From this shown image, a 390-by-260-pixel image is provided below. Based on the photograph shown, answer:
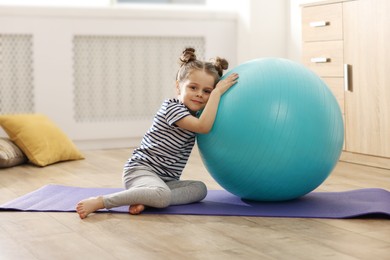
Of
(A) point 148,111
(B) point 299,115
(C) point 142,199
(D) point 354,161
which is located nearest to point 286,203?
(B) point 299,115

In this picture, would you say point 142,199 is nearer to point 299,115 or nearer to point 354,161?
point 299,115

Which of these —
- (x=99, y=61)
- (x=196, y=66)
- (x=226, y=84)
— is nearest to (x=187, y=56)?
(x=196, y=66)

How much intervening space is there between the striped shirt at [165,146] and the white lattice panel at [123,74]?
1877mm

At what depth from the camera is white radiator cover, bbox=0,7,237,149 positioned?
4.23 metres

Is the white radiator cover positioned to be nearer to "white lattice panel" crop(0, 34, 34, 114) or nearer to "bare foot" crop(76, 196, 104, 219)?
"white lattice panel" crop(0, 34, 34, 114)

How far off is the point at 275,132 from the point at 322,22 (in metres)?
1.68

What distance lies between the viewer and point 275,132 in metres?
2.34

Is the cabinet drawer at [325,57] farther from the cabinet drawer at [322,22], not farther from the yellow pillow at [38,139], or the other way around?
the yellow pillow at [38,139]

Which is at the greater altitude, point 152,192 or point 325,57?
point 325,57

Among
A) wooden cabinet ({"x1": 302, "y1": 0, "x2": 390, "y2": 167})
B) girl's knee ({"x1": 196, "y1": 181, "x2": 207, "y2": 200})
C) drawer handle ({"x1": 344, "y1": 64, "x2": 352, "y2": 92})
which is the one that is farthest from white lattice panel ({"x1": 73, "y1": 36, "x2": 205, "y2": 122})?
girl's knee ({"x1": 196, "y1": 181, "x2": 207, "y2": 200})

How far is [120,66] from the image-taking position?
4.52m

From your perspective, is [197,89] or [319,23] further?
[319,23]

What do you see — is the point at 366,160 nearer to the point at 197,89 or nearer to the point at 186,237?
the point at 197,89

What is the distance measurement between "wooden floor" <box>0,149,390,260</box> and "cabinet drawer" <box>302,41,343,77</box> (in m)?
1.61
